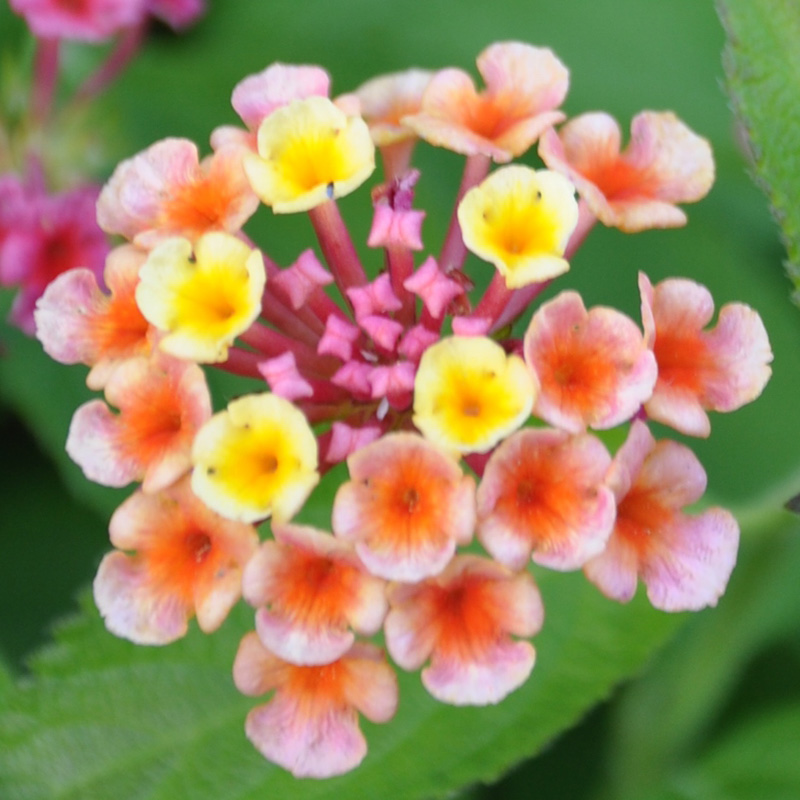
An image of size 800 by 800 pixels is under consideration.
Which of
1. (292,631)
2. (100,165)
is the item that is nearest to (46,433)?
(100,165)

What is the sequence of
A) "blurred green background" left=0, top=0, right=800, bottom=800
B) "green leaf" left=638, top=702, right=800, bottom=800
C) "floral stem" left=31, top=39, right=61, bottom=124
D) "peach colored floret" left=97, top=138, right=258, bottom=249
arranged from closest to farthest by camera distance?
"peach colored floret" left=97, top=138, right=258, bottom=249 → "green leaf" left=638, top=702, right=800, bottom=800 → "blurred green background" left=0, top=0, right=800, bottom=800 → "floral stem" left=31, top=39, right=61, bottom=124

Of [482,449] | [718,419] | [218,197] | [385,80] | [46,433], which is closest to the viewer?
[482,449]

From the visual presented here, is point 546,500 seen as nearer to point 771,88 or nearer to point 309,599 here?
point 309,599

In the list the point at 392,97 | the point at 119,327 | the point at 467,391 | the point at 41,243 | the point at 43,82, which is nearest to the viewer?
the point at 467,391

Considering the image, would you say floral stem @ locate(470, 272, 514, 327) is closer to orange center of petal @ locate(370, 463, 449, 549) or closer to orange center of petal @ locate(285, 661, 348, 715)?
orange center of petal @ locate(370, 463, 449, 549)

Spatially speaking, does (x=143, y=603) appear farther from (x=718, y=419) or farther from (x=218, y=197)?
(x=718, y=419)

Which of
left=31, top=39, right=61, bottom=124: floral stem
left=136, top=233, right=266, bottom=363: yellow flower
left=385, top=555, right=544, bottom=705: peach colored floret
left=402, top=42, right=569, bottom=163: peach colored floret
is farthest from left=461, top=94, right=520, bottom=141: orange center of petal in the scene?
left=31, top=39, right=61, bottom=124: floral stem

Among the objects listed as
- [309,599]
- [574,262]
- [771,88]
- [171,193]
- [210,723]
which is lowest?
[210,723]

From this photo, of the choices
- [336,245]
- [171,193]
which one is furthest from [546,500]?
[171,193]
